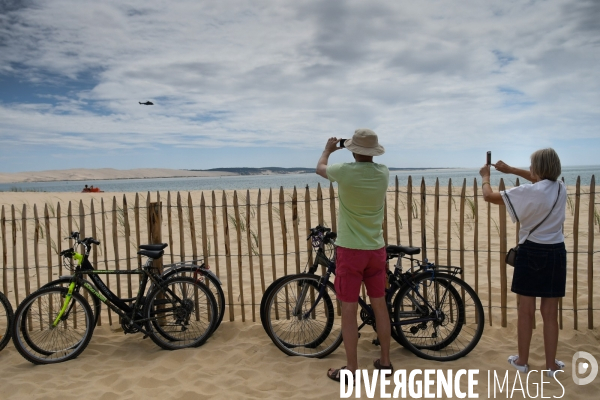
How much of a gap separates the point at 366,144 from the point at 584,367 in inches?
102

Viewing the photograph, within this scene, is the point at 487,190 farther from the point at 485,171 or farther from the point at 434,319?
the point at 434,319

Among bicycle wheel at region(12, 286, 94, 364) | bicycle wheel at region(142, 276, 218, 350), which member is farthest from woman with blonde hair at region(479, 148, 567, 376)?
bicycle wheel at region(12, 286, 94, 364)

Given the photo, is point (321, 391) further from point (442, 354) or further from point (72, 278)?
point (72, 278)

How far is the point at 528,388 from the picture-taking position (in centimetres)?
360

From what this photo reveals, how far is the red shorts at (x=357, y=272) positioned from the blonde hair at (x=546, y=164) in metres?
1.33

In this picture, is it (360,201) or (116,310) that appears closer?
(360,201)

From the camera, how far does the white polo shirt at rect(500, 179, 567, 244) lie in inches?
136

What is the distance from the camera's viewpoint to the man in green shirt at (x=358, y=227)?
3514mm

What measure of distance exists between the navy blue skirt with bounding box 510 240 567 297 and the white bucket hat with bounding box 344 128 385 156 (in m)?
1.37

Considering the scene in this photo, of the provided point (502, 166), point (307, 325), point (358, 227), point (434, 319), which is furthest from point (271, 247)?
point (502, 166)

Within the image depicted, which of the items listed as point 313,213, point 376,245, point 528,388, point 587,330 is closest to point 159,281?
point 376,245

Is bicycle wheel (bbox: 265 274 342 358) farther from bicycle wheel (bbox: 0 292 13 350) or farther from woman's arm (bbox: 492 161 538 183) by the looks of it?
bicycle wheel (bbox: 0 292 13 350)

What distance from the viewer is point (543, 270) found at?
354 cm

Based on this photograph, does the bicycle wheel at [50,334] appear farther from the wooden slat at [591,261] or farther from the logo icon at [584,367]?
the wooden slat at [591,261]
